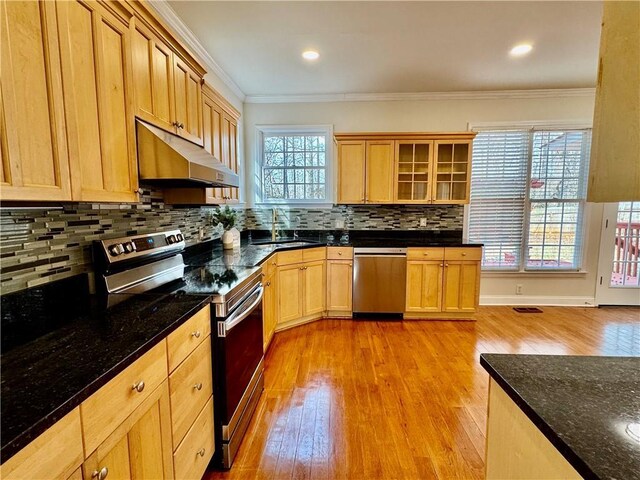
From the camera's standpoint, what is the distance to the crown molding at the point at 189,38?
215 centimetres

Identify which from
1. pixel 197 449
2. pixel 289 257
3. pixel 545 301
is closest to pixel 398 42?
pixel 289 257

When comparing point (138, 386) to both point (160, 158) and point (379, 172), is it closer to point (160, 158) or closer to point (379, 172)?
point (160, 158)

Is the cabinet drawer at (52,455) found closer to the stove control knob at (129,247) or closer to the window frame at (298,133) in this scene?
the stove control knob at (129,247)

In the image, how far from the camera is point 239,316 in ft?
5.57

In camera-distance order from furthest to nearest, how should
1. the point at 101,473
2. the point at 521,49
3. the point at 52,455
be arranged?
the point at 521,49 → the point at 101,473 → the point at 52,455

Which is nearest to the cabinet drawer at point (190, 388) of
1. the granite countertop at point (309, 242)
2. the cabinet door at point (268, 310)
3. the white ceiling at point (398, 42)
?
the granite countertop at point (309, 242)

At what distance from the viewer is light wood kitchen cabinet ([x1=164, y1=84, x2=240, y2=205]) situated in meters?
2.20

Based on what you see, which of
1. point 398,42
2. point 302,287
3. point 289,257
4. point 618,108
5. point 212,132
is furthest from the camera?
point 302,287

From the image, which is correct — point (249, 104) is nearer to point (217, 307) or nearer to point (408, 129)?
point (408, 129)

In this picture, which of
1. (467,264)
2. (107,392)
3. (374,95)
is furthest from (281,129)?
(107,392)

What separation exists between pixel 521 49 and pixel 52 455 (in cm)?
399

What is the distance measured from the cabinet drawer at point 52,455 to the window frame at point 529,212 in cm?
427

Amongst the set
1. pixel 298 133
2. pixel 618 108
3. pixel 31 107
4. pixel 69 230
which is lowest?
pixel 69 230

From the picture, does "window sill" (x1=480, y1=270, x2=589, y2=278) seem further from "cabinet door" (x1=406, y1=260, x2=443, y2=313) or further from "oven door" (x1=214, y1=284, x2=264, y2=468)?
"oven door" (x1=214, y1=284, x2=264, y2=468)
